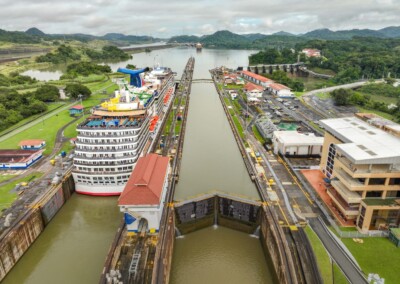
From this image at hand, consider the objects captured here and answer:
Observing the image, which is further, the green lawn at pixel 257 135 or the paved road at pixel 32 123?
the paved road at pixel 32 123

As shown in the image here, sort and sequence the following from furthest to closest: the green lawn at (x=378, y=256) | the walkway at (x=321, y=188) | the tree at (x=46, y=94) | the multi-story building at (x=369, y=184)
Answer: the tree at (x=46, y=94) → the walkway at (x=321, y=188) → the multi-story building at (x=369, y=184) → the green lawn at (x=378, y=256)

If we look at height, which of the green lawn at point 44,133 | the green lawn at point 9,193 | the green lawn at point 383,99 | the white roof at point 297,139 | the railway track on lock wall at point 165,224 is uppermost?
the white roof at point 297,139

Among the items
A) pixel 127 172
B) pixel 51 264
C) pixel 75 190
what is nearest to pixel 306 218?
pixel 127 172

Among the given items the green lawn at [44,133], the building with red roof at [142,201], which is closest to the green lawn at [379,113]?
the building with red roof at [142,201]

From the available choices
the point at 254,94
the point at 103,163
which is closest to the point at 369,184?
the point at 103,163

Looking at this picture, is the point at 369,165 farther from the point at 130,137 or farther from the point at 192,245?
the point at 130,137

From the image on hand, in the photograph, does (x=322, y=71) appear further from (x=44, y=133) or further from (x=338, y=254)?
(x=338, y=254)

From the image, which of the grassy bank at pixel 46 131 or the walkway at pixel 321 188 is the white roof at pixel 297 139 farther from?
the grassy bank at pixel 46 131
